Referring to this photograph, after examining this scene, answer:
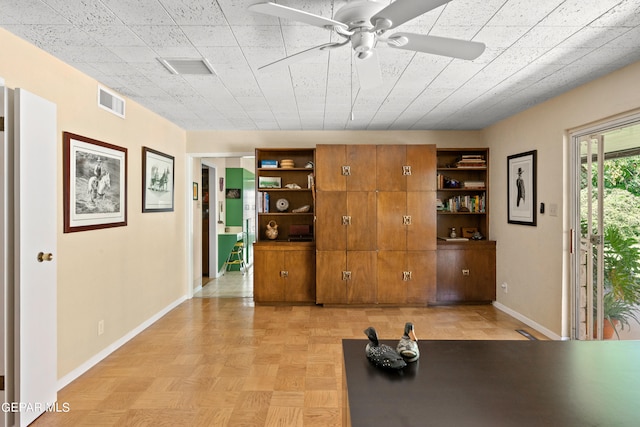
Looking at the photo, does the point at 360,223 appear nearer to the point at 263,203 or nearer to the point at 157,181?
the point at 263,203

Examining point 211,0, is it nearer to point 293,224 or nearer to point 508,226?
point 293,224

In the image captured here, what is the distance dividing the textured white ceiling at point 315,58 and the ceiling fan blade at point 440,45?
28 cm

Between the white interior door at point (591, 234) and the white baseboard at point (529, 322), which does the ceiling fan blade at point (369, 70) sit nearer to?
the white interior door at point (591, 234)

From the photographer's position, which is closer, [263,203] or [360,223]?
[360,223]

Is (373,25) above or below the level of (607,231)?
above

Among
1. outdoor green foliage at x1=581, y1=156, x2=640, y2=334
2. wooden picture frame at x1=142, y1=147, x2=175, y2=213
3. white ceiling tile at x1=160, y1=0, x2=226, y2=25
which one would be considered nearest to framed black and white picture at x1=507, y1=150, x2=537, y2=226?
outdoor green foliage at x1=581, y1=156, x2=640, y2=334

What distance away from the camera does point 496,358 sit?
1299 millimetres

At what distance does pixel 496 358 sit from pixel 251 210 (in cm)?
804

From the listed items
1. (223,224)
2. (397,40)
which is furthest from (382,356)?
(223,224)

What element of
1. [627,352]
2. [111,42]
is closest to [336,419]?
[627,352]

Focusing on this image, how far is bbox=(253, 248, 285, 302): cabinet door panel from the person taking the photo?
4.95m

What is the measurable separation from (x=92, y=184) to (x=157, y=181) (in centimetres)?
124

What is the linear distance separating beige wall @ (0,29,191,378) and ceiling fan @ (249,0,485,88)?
1831mm

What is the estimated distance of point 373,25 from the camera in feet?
5.79
